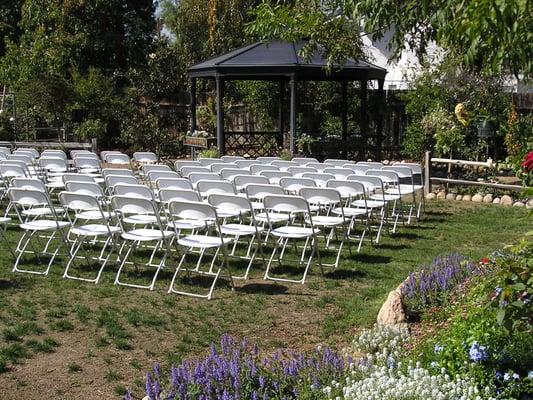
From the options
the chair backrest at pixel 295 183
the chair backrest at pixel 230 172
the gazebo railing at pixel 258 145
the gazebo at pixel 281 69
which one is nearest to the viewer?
the chair backrest at pixel 295 183

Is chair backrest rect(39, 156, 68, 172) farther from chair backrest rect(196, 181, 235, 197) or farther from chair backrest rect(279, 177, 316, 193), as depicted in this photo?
chair backrest rect(279, 177, 316, 193)

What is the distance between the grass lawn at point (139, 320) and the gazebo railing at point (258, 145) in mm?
12469

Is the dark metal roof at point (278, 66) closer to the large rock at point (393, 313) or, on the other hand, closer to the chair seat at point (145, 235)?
the chair seat at point (145, 235)

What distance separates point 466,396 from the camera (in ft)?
13.1

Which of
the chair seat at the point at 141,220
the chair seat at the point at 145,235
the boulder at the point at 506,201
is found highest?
the chair seat at the point at 141,220

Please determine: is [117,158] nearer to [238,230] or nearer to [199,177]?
[199,177]

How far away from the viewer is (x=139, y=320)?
6559mm

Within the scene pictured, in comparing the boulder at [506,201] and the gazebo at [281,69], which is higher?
the gazebo at [281,69]

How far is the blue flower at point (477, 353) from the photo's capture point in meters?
4.07

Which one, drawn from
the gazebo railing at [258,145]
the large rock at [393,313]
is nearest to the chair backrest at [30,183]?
the large rock at [393,313]

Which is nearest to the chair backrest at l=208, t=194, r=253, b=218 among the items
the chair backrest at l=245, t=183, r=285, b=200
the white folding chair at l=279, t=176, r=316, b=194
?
the chair backrest at l=245, t=183, r=285, b=200

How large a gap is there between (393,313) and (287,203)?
2.30 m

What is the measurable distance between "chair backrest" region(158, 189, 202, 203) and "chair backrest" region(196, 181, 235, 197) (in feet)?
2.72

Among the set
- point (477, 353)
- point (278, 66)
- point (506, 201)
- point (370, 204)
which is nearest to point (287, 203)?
point (370, 204)
